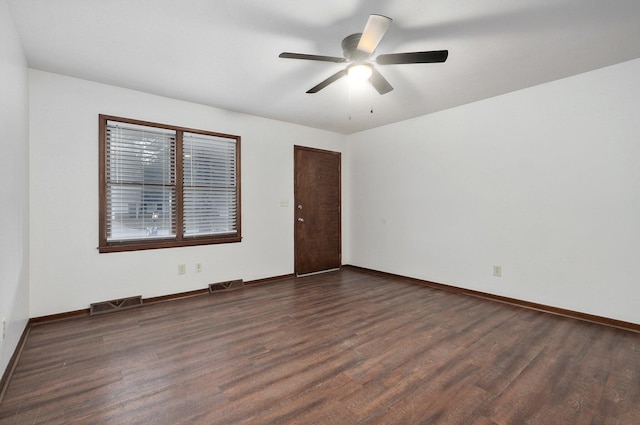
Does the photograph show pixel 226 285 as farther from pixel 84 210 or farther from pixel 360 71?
pixel 360 71

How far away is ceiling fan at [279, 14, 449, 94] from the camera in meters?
1.98

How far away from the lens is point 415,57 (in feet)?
7.28

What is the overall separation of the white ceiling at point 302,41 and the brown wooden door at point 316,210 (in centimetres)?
171

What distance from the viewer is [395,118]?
4762 mm

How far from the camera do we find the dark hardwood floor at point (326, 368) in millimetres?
1759

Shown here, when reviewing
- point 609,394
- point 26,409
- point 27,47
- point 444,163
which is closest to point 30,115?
point 27,47

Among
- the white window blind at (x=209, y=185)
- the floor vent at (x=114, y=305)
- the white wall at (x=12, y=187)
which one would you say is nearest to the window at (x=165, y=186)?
the white window blind at (x=209, y=185)

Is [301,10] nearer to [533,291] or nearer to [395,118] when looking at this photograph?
[395,118]

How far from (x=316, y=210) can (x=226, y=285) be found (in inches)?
79.6

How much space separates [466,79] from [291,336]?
3232 mm

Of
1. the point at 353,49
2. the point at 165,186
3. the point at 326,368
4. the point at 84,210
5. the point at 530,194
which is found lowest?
the point at 326,368

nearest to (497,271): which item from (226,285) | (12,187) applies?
(226,285)

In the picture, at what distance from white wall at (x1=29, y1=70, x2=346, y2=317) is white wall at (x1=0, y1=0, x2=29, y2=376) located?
20 centimetres

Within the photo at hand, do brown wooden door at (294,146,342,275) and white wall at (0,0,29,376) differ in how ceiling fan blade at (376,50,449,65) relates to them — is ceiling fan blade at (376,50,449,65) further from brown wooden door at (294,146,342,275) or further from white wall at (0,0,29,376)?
brown wooden door at (294,146,342,275)
